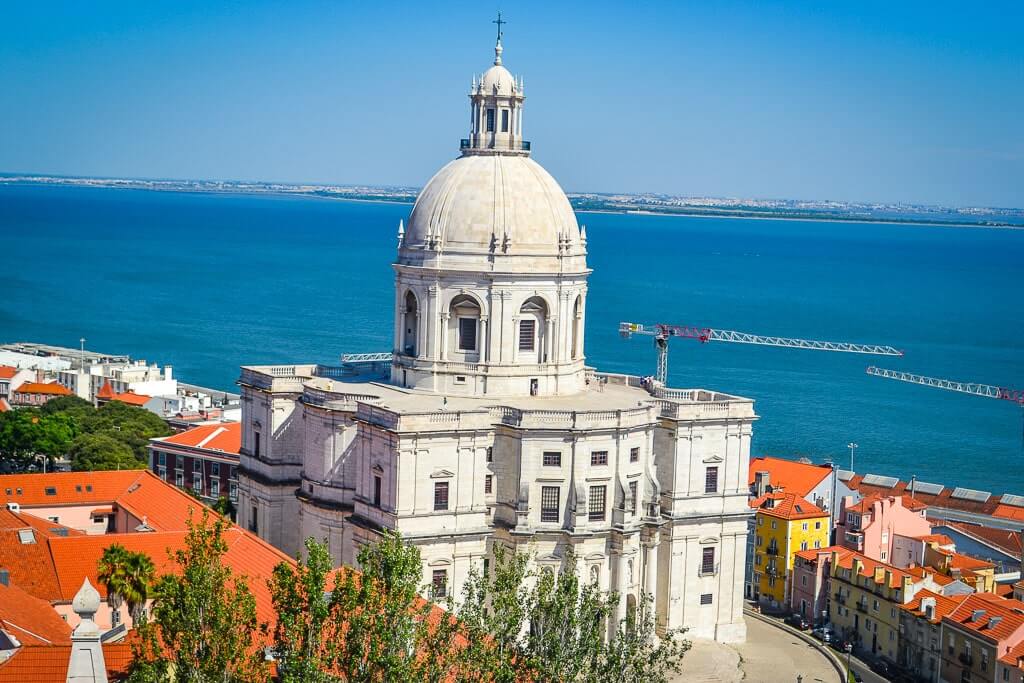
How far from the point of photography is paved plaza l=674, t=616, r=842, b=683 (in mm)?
55906

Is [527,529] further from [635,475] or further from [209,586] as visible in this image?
[209,586]

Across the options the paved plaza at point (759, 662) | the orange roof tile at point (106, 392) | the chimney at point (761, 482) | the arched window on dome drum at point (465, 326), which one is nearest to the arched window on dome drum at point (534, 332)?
the arched window on dome drum at point (465, 326)

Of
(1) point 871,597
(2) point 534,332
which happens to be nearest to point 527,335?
(2) point 534,332

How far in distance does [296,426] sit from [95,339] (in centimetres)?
9977

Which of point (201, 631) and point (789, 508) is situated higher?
point (201, 631)

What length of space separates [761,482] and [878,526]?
623cm

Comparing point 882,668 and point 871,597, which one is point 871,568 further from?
point 882,668

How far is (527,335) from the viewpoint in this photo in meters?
60.2

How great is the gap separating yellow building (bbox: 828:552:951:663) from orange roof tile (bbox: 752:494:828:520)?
12.4ft

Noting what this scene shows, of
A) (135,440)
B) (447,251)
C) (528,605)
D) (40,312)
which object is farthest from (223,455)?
(40,312)

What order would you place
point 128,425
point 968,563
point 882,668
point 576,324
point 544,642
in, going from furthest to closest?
point 128,425, point 968,563, point 576,324, point 882,668, point 544,642

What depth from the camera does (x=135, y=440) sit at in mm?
86562

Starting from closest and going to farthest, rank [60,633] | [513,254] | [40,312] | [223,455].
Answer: [60,633], [513,254], [223,455], [40,312]

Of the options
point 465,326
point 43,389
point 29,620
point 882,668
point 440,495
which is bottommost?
point 882,668
